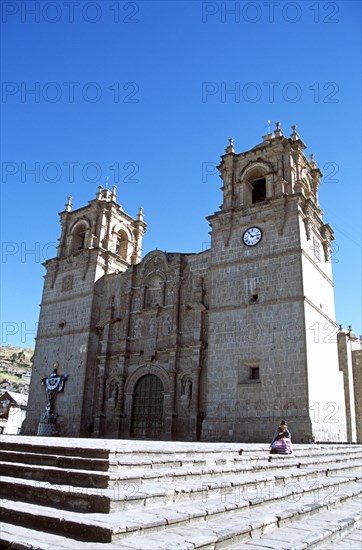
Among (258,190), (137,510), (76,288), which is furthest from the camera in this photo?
(76,288)

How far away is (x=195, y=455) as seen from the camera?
24.5 ft

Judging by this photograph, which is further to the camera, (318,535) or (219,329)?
(219,329)

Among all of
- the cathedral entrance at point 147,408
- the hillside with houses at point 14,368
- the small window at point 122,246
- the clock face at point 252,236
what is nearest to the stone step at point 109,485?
the clock face at point 252,236

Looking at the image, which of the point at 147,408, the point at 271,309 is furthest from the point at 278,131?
the point at 147,408

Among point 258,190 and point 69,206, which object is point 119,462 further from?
point 69,206

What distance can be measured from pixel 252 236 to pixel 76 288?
440 inches

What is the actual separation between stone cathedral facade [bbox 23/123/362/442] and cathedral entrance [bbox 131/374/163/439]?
0.19ft

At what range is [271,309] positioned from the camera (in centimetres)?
1762

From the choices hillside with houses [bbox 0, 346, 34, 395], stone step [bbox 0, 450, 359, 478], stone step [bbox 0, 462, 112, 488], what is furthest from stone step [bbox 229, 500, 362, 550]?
hillside with houses [bbox 0, 346, 34, 395]

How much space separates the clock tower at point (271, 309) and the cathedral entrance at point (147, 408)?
328cm

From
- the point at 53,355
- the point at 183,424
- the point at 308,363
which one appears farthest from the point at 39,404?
the point at 308,363

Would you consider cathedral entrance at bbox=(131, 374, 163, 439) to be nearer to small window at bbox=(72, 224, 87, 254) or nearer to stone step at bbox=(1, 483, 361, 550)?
small window at bbox=(72, 224, 87, 254)

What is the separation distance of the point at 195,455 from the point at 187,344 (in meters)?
12.8

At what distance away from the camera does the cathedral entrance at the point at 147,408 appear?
20.3m
